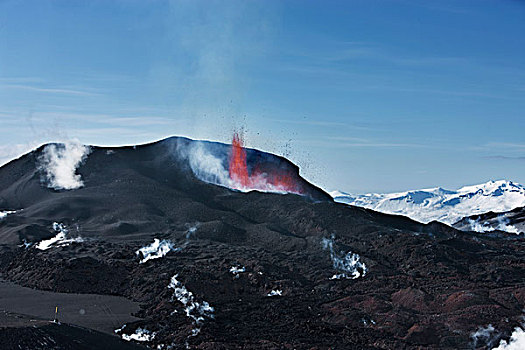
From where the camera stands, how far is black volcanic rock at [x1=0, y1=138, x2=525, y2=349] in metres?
34.8

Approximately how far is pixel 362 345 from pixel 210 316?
1055 centimetres

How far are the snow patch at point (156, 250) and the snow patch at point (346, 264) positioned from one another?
15.0 metres

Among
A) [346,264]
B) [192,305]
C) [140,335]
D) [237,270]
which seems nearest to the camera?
[140,335]

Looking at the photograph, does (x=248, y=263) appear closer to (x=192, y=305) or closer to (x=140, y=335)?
(x=192, y=305)

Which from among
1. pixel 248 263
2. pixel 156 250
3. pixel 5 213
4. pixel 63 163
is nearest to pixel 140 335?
pixel 248 263

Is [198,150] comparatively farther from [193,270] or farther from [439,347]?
[439,347]

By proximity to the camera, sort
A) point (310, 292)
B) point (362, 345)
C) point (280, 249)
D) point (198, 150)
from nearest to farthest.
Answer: point (362, 345)
point (310, 292)
point (280, 249)
point (198, 150)

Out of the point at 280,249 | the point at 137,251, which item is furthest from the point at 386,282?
the point at 137,251

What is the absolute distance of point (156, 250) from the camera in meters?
54.8

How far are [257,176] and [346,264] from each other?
130 feet

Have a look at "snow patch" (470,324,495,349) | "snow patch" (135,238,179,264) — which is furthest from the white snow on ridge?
"snow patch" (470,324,495,349)

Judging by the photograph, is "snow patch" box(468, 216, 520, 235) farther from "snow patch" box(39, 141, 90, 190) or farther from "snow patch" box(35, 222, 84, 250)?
"snow patch" box(35, 222, 84, 250)

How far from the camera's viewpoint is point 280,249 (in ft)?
188

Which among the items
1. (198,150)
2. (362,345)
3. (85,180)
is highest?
(198,150)
